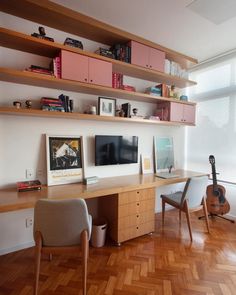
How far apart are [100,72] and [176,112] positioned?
4.71 feet

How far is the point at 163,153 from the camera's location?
3375 millimetres

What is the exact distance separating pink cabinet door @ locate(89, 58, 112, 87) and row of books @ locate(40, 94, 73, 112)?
1.19ft

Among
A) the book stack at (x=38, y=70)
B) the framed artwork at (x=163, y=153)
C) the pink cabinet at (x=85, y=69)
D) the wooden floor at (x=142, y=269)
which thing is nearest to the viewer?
the wooden floor at (x=142, y=269)

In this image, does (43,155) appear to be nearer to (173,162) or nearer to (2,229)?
(2,229)

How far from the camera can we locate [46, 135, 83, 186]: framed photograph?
2.28 metres

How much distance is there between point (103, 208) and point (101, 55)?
1.94 metres

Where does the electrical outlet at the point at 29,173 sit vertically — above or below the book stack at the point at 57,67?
below

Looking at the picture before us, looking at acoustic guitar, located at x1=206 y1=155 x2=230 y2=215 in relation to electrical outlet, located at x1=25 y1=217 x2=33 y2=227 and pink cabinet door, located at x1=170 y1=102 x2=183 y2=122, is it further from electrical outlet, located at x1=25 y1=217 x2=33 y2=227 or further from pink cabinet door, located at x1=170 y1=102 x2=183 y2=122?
electrical outlet, located at x1=25 y1=217 x2=33 y2=227

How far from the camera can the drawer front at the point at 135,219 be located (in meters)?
2.35

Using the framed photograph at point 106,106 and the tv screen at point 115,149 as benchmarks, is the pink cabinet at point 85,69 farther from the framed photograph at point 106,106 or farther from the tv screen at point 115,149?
the tv screen at point 115,149

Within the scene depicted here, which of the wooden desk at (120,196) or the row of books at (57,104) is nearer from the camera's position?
the wooden desk at (120,196)

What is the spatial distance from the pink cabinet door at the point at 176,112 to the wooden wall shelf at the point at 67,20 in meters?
0.89

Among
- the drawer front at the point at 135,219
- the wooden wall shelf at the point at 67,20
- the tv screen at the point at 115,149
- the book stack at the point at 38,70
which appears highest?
the wooden wall shelf at the point at 67,20

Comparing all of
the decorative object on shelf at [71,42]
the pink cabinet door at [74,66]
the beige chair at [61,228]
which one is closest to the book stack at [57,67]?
the pink cabinet door at [74,66]
